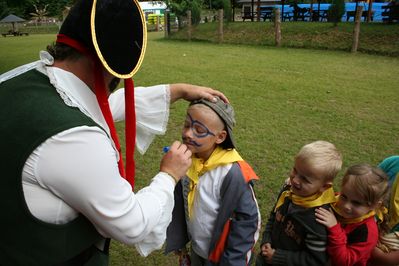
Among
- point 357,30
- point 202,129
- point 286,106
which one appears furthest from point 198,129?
point 357,30

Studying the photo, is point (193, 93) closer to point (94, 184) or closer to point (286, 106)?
point (94, 184)

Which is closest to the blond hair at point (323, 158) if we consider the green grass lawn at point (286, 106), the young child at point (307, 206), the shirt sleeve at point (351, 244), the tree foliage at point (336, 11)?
the young child at point (307, 206)

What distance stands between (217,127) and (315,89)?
6825 millimetres

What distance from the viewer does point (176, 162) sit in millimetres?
1609

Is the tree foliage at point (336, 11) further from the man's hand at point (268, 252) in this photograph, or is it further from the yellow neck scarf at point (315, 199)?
the man's hand at point (268, 252)

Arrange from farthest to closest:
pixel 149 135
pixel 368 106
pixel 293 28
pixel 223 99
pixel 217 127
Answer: pixel 293 28, pixel 368 106, pixel 149 135, pixel 223 99, pixel 217 127

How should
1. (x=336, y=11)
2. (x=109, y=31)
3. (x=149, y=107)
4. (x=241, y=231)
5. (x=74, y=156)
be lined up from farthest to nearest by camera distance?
(x=336, y=11), (x=149, y=107), (x=241, y=231), (x=109, y=31), (x=74, y=156)

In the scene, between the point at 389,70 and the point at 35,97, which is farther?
the point at 389,70

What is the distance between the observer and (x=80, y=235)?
4.58ft

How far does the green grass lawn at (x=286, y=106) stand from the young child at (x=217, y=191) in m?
1.06

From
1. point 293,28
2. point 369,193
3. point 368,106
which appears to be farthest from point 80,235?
point 293,28

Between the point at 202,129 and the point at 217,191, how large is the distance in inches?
14.4

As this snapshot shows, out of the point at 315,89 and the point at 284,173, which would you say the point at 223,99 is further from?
the point at 315,89

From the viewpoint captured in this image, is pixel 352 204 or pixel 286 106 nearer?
pixel 352 204
